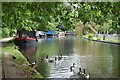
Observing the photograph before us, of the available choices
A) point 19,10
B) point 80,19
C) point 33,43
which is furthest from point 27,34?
point 80,19

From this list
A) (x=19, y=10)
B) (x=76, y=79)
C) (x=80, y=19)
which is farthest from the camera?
(x=76, y=79)

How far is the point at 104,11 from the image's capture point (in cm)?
1005

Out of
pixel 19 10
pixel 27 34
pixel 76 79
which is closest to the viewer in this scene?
pixel 19 10

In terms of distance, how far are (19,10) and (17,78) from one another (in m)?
3.04

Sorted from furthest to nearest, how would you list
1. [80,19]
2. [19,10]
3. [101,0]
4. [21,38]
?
[21,38] < [19,10] < [80,19] < [101,0]

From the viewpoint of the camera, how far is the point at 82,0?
9891 millimetres

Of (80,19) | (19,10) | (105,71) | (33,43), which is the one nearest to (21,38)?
(33,43)

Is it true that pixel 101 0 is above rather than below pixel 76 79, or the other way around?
above

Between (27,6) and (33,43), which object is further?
(33,43)

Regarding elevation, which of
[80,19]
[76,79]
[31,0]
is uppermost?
[31,0]

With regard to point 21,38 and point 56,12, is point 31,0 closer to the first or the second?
point 56,12

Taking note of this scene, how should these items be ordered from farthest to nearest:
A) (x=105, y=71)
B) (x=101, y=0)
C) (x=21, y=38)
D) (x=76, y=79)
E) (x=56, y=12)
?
1. (x=21, y=38)
2. (x=105, y=71)
3. (x=76, y=79)
4. (x=56, y=12)
5. (x=101, y=0)

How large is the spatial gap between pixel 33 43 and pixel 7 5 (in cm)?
2816

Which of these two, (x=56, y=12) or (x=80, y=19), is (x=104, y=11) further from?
(x=56, y=12)
